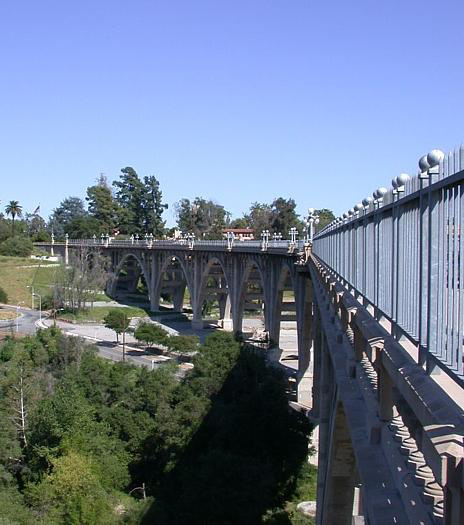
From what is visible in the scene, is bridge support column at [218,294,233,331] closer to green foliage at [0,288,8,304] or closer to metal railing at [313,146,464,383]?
green foliage at [0,288,8,304]

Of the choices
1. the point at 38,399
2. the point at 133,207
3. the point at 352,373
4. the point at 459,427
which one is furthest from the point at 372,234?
the point at 133,207

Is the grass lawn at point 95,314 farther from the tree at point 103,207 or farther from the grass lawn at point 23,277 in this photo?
the tree at point 103,207

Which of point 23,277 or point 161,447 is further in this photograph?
point 23,277

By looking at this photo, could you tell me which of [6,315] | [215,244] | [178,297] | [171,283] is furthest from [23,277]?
[215,244]

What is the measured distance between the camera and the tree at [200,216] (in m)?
116

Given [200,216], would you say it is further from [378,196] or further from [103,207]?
[378,196]

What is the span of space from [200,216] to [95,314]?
53.3 meters

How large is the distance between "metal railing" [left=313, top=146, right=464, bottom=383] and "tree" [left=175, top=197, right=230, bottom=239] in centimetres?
11005

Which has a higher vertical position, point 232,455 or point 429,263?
point 429,263

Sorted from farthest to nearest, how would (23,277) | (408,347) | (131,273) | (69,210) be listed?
(69,210)
(131,273)
(23,277)
(408,347)

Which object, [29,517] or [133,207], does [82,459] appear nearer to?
[29,517]

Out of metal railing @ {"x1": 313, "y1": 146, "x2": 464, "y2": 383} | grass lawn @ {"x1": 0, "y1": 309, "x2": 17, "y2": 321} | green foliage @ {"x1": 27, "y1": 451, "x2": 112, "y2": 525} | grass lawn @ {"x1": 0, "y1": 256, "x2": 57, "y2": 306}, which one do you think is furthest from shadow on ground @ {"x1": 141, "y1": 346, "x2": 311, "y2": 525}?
grass lawn @ {"x1": 0, "y1": 256, "x2": 57, "y2": 306}

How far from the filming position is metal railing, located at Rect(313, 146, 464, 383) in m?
3.36

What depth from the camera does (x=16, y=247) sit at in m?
96.6
